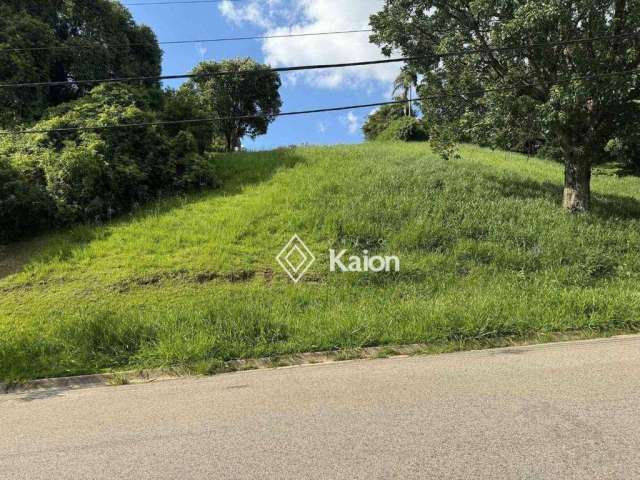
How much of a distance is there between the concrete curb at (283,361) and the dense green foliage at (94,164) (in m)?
5.89

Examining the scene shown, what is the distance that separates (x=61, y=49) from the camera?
49.9 feet

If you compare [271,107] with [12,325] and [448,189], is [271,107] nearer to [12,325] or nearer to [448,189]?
[448,189]

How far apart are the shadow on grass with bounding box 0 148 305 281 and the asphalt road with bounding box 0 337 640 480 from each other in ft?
17.8

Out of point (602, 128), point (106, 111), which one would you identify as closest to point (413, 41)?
point (602, 128)

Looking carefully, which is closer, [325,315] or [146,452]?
[146,452]

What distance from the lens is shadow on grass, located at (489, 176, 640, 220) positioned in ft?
39.7

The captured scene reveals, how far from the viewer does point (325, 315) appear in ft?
21.4

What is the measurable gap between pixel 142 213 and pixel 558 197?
40.2 feet

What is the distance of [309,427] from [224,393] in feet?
4.32

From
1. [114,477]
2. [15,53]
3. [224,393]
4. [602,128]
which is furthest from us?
[15,53]

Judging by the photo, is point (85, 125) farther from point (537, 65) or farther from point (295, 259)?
point (537, 65)

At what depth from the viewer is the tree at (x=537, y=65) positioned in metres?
9.16

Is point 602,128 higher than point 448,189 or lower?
higher

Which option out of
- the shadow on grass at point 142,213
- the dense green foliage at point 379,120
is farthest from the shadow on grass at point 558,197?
the dense green foliage at point 379,120
